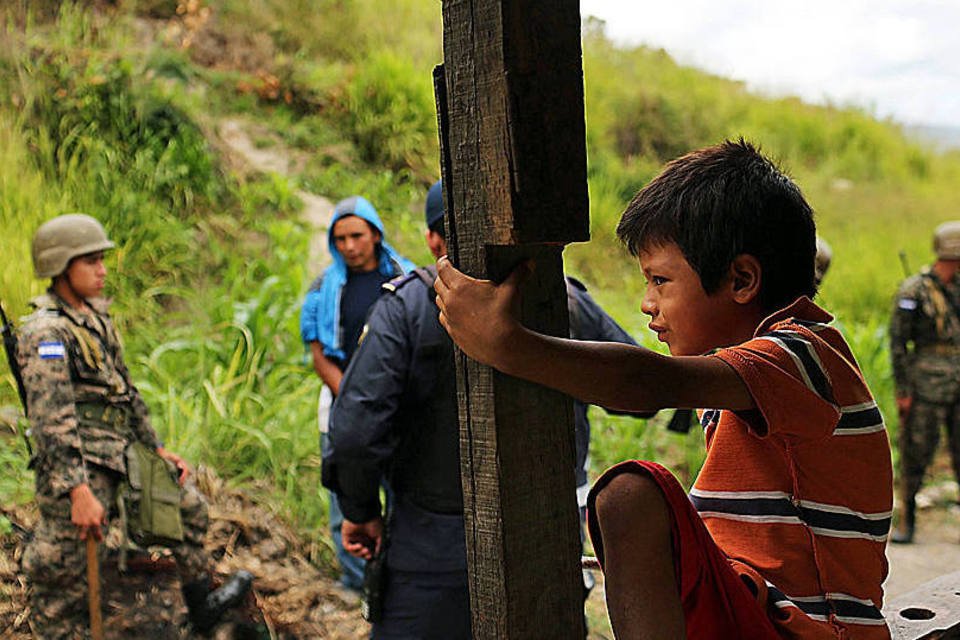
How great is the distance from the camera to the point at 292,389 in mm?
5984

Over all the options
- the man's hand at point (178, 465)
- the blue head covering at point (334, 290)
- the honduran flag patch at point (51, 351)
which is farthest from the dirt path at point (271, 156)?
the honduran flag patch at point (51, 351)

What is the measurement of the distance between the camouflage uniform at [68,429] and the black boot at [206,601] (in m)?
0.36

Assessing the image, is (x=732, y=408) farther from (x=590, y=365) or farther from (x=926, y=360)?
(x=926, y=360)

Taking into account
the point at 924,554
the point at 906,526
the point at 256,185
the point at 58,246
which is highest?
the point at 256,185

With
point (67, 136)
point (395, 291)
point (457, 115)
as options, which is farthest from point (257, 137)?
point (457, 115)

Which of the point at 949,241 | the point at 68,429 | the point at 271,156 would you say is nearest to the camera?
A: the point at 68,429

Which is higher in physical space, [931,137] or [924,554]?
[931,137]

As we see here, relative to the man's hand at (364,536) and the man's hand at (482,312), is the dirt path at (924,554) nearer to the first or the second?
the man's hand at (364,536)

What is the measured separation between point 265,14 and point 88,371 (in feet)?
27.4

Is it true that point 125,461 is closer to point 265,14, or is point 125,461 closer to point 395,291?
point 395,291

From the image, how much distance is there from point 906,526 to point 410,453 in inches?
182

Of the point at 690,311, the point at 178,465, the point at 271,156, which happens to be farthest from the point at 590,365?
the point at 271,156

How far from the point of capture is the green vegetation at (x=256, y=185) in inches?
221

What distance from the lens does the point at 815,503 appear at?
4.77ft
